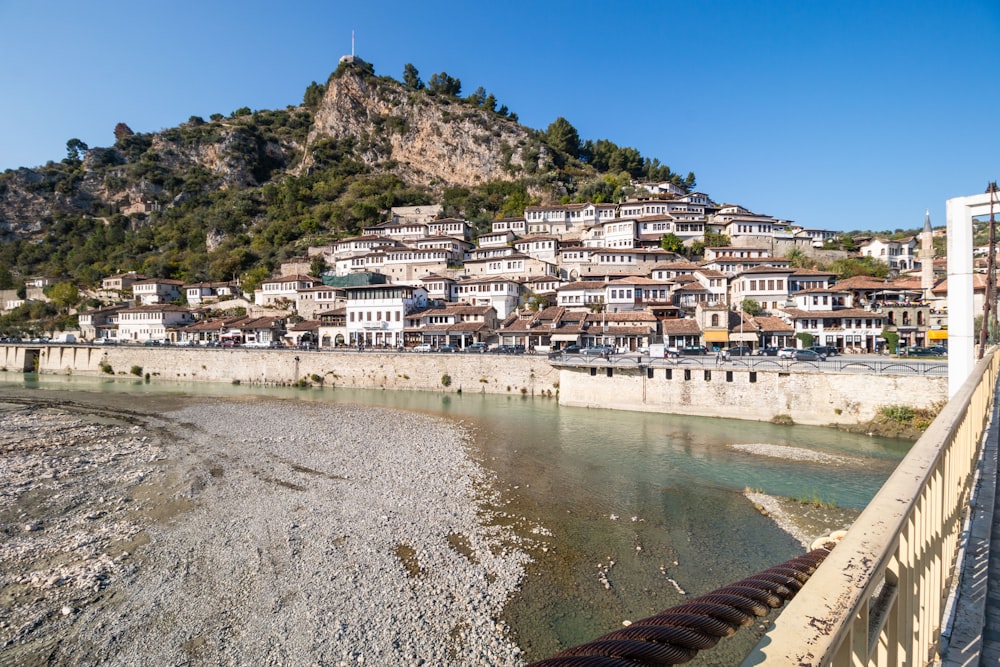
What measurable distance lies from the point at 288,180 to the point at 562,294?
75398 millimetres

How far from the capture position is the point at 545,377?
1332 inches

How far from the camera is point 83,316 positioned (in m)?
61.0

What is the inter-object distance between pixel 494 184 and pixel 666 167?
37445mm

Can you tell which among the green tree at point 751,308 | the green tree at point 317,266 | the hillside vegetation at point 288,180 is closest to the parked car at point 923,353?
the green tree at point 751,308

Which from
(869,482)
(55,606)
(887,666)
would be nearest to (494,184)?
(869,482)

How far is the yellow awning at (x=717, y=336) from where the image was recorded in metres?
37.8

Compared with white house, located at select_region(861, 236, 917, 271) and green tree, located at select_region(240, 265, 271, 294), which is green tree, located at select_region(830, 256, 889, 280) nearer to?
white house, located at select_region(861, 236, 917, 271)

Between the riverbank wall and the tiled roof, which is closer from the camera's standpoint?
the riverbank wall

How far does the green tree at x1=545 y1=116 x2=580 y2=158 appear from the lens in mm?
102812

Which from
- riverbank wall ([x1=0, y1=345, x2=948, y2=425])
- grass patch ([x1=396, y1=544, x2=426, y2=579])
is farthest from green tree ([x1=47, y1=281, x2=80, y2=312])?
grass patch ([x1=396, y1=544, x2=426, y2=579])

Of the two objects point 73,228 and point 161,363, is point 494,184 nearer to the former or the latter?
point 161,363

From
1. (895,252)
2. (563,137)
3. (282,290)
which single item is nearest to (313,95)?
(563,137)

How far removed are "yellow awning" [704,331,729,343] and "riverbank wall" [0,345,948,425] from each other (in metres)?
12.2

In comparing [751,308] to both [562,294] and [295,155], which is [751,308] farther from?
[295,155]
